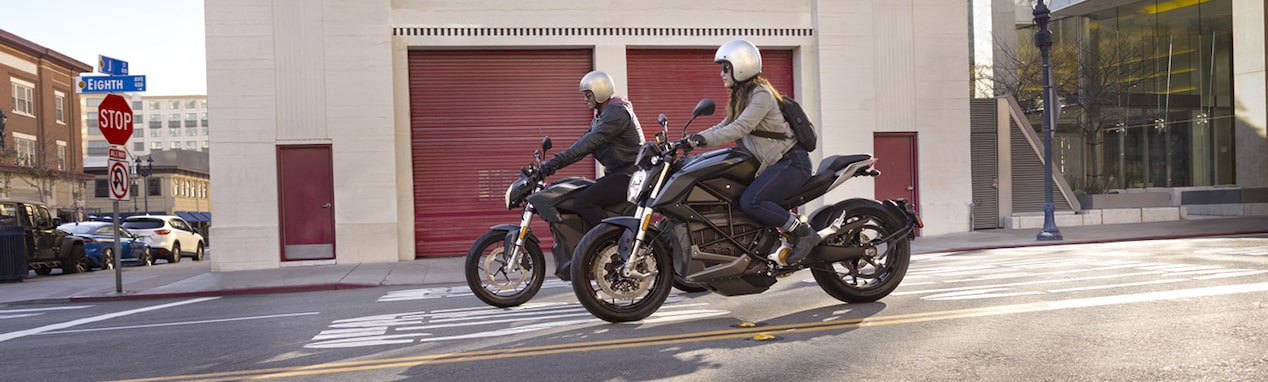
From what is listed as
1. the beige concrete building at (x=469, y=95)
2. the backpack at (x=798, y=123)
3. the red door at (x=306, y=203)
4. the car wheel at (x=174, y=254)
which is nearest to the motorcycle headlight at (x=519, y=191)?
the backpack at (x=798, y=123)

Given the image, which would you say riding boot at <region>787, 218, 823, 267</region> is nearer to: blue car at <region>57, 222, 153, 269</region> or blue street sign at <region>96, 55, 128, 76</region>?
blue street sign at <region>96, 55, 128, 76</region>

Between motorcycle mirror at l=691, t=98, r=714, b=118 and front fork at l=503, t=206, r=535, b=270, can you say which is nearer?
motorcycle mirror at l=691, t=98, r=714, b=118

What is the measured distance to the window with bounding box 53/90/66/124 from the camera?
2176 inches

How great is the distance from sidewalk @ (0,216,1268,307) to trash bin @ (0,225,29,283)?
0.97 ft

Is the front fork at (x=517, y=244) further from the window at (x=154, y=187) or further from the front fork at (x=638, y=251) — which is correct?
the window at (x=154, y=187)

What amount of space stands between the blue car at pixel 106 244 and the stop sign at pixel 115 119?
28.7 ft

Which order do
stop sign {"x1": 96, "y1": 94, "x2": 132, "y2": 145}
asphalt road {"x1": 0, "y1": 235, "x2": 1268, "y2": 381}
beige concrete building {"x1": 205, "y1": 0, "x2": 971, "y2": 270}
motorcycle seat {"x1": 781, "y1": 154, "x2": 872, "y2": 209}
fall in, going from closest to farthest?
1. asphalt road {"x1": 0, "y1": 235, "x2": 1268, "y2": 381}
2. motorcycle seat {"x1": 781, "y1": 154, "x2": 872, "y2": 209}
3. stop sign {"x1": 96, "y1": 94, "x2": 132, "y2": 145}
4. beige concrete building {"x1": 205, "y1": 0, "x2": 971, "y2": 270}

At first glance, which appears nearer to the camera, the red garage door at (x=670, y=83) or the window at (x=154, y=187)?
the red garage door at (x=670, y=83)

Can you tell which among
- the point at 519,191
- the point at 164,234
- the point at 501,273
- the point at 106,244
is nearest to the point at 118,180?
the point at 501,273

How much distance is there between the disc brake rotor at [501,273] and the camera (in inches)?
305

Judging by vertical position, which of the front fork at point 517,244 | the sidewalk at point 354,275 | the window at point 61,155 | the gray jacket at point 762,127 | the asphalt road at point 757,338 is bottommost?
the sidewalk at point 354,275

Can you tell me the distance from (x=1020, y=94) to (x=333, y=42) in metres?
23.2

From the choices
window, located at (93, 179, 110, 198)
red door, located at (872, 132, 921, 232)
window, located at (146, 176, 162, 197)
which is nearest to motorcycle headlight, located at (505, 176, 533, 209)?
red door, located at (872, 132, 921, 232)

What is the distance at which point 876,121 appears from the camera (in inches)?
750
